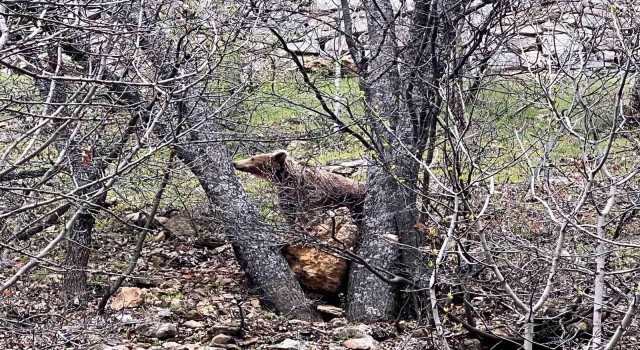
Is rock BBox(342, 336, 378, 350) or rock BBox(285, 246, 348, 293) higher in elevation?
rock BBox(285, 246, 348, 293)

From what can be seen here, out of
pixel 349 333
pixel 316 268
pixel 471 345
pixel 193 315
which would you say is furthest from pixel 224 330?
pixel 471 345

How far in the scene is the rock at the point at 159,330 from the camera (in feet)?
22.2

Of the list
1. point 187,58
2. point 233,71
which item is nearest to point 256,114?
point 233,71

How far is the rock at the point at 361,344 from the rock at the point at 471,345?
752 mm

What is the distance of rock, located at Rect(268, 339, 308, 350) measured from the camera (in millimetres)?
6426

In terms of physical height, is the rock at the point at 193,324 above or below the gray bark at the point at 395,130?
below

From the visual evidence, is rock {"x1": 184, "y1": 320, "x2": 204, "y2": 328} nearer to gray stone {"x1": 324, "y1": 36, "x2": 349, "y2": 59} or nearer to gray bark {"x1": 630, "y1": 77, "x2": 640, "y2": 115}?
gray stone {"x1": 324, "y1": 36, "x2": 349, "y2": 59}

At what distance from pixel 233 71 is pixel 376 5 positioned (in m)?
1.66

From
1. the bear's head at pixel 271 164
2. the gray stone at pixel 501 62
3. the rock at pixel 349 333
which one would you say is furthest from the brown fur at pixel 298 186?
the gray stone at pixel 501 62

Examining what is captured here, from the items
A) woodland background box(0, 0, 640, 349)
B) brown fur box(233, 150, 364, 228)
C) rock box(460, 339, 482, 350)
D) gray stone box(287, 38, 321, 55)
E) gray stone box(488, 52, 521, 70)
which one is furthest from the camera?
gray stone box(287, 38, 321, 55)

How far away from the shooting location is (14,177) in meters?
6.68

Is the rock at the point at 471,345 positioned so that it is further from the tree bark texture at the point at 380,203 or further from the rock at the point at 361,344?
the tree bark texture at the point at 380,203

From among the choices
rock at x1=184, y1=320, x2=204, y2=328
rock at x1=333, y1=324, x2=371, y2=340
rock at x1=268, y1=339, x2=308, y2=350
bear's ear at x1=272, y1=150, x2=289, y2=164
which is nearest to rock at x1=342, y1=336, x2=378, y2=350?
rock at x1=333, y1=324, x2=371, y2=340

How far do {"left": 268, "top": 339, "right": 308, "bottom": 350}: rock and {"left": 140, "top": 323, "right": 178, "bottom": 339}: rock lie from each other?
963 millimetres
